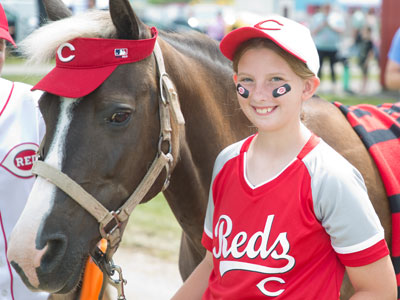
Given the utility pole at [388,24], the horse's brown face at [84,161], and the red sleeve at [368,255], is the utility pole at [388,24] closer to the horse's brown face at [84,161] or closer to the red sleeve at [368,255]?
the horse's brown face at [84,161]

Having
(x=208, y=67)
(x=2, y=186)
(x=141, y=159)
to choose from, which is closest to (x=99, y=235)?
(x=141, y=159)

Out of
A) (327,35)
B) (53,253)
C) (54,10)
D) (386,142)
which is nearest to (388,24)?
(327,35)

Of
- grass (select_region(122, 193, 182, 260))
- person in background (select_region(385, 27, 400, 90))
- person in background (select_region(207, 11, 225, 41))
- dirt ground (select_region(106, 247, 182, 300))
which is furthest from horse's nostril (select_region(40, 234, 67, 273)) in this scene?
person in background (select_region(207, 11, 225, 41))

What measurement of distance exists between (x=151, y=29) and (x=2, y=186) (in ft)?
2.93

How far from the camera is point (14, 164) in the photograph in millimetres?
2309

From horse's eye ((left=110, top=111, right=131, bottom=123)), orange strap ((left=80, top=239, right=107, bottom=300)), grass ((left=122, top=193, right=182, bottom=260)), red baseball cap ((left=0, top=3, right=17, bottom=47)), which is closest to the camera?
horse's eye ((left=110, top=111, right=131, bottom=123))

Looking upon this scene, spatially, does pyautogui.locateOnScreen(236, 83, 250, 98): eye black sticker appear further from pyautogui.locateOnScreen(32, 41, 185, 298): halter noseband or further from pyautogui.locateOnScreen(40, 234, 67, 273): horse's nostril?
pyautogui.locateOnScreen(40, 234, 67, 273): horse's nostril

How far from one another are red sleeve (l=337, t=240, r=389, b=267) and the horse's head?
2.79 feet

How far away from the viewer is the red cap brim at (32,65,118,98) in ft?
6.42

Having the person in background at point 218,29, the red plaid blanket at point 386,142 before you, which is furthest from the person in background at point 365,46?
the red plaid blanket at point 386,142

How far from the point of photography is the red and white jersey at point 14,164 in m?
2.30

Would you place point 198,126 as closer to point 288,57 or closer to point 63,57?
point 63,57

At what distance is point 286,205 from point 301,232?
92 millimetres

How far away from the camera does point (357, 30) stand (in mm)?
15789
